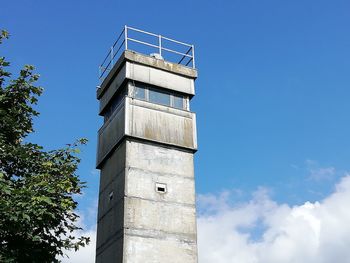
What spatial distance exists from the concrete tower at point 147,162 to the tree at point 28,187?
5101mm

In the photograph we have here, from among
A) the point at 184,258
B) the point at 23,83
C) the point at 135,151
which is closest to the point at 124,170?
the point at 135,151

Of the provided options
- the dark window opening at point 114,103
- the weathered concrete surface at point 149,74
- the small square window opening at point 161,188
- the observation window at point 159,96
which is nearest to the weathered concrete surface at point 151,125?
the observation window at point 159,96

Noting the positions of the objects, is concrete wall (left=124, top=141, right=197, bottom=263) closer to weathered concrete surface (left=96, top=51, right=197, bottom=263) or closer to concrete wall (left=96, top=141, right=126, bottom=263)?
weathered concrete surface (left=96, top=51, right=197, bottom=263)

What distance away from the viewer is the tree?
16.3 metres

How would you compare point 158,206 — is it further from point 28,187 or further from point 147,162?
point 28,187

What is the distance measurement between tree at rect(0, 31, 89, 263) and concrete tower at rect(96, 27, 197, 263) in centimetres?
510

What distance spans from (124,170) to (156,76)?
5712mm

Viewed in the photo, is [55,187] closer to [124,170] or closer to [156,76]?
[124,170]

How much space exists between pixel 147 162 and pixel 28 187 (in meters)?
8.73

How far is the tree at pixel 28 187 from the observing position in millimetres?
16297

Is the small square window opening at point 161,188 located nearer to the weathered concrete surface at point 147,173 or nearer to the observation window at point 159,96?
the weathered concrete surface at point 147,173

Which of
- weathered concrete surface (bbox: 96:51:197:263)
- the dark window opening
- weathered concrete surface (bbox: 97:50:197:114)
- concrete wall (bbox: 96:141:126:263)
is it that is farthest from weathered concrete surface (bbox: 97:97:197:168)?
weathered concrete surface (bbox: 97:50:197:114)

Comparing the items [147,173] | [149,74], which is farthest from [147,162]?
[149,74]

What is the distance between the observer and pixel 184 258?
24016mm
